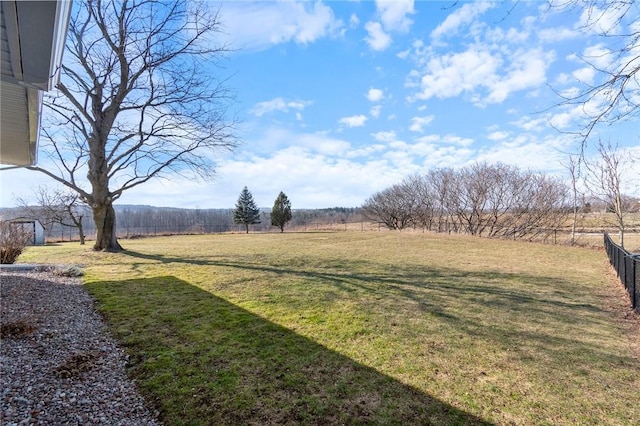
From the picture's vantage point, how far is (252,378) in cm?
283

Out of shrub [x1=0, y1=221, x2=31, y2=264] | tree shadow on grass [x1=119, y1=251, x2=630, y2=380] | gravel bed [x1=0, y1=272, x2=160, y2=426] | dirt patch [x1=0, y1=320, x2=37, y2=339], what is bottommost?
tree shadow on grass [x1=119, y1=251, x2=630, y2=380]

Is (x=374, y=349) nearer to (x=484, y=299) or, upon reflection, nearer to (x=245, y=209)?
(x=484, y=299)

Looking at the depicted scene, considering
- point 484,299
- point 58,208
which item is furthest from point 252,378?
point 58,208

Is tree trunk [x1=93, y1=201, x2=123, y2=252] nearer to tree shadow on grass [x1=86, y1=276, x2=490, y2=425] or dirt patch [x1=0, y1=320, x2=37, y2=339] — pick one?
tree shadow on grass [x1=86, y1=276, x2=490, y2=425]

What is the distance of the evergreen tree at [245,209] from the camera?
122 feet

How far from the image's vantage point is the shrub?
841 cm

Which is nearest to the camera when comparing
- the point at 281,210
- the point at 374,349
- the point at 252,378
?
the point at 252,378

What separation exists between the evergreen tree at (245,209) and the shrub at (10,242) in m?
27.5

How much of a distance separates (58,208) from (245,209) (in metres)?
17.7

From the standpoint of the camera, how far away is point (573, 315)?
16.9ft

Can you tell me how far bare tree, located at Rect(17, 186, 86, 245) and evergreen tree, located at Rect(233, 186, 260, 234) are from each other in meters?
16.1

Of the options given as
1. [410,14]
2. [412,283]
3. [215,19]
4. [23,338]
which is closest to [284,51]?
[215,19]

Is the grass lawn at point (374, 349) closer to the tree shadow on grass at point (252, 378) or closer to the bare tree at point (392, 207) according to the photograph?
the tree shadow on grass at point (252, 378)

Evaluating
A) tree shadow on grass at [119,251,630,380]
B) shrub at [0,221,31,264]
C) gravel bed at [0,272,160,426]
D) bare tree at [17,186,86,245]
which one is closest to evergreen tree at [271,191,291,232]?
bare tree at [17,186,86,245]
